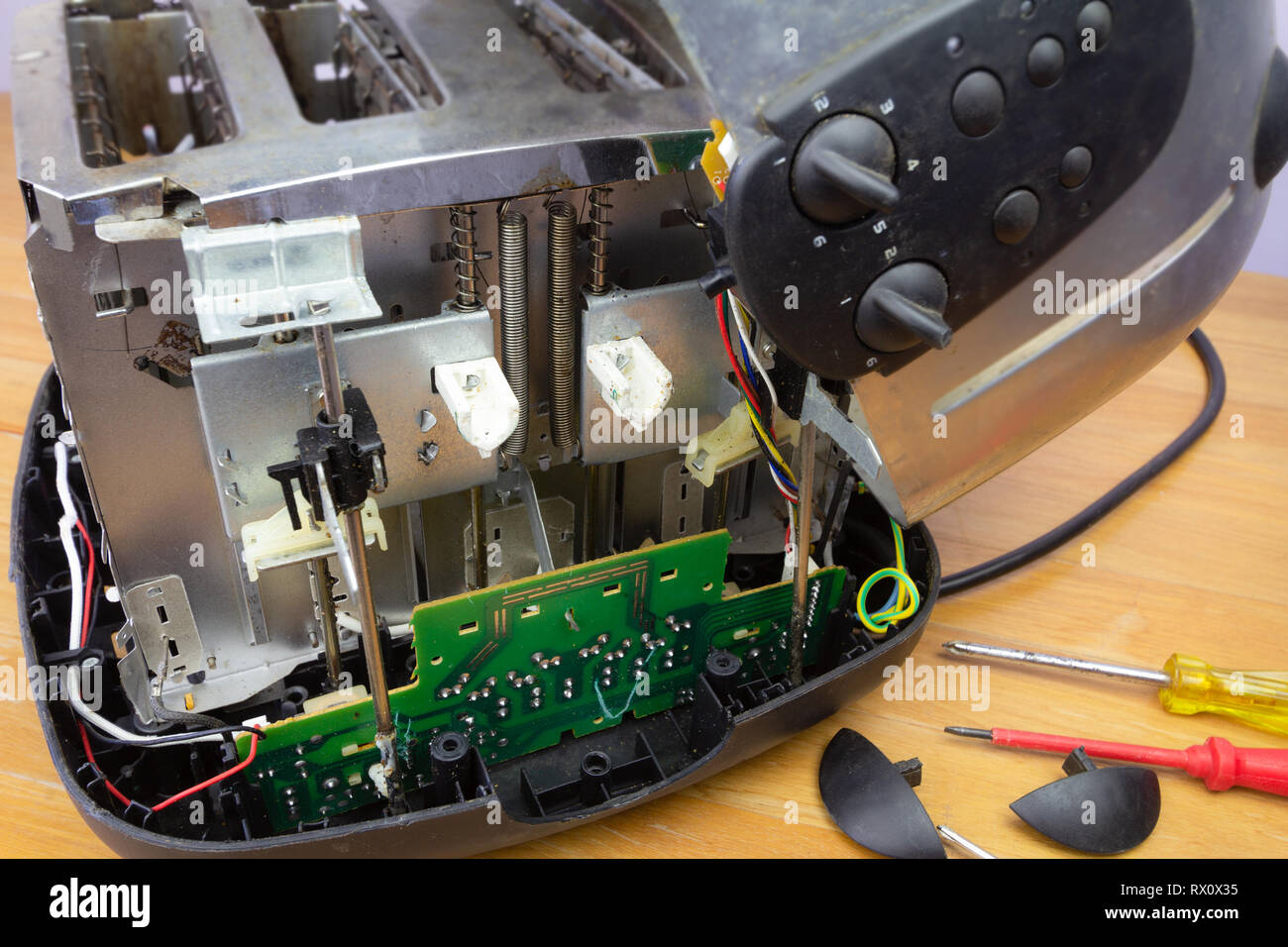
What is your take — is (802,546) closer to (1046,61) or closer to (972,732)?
(972,732)

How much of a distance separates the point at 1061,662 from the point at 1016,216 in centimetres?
37

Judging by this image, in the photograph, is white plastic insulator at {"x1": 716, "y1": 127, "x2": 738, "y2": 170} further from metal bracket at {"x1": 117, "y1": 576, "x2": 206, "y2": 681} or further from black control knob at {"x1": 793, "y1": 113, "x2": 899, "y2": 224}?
metal bracket at {"x1": 117, "y1": 576, "x2": 206, "y2": 681}

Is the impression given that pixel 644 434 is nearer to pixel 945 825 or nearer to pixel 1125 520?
pixel 945 825

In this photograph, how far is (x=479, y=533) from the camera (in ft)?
2.23

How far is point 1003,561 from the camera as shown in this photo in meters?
0.83

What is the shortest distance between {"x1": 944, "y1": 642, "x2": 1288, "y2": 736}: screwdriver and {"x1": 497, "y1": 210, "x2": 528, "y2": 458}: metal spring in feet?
1.28

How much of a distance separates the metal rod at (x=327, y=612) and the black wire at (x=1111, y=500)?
1.35 ft

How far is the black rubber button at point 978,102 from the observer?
0.45 m

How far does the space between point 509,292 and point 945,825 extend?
15.4 inches

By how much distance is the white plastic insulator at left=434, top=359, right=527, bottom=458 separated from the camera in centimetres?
57

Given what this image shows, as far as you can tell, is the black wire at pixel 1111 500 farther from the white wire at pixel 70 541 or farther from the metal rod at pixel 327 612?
the white wire at pixel 70 541

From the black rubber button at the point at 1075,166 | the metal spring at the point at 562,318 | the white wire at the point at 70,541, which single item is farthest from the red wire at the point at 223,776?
the black rubber button at the point at 1075,166

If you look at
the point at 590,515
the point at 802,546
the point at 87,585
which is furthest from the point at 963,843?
the point at 87,585

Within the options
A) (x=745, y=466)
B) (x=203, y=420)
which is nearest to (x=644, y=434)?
(x=745, y=466)
